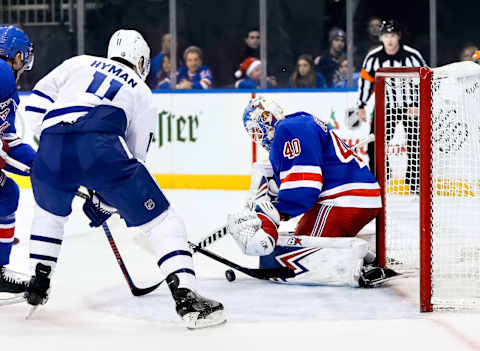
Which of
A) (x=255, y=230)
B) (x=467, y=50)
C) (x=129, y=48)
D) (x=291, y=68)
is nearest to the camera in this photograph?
(x=129, y=48)

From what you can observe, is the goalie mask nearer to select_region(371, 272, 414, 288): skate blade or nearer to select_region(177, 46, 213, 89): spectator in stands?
select_region(371, 272, 414, 288): skate blade

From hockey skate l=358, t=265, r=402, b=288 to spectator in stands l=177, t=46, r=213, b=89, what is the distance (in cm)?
424

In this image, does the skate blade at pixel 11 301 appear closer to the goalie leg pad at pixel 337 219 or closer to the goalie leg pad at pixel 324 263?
the goalie leg pad at pixel 324 263

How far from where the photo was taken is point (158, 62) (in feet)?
25.5

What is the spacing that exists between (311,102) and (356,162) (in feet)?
12.0

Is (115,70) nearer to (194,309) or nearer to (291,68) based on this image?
(194,309)

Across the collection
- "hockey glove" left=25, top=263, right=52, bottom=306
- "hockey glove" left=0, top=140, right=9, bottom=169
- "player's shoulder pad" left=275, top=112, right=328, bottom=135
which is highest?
"player's shoulder pad" left=275, top=112, right=328, bottom=135

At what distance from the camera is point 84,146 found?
2926 millimetres

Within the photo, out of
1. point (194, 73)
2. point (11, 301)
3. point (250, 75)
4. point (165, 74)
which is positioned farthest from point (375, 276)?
point (165, 74)

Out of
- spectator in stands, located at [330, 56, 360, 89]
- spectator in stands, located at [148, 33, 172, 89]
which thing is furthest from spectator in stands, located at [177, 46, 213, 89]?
spectator in stands, located at [330, 56, 360, 89]

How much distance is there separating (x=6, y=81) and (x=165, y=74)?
4262 mm

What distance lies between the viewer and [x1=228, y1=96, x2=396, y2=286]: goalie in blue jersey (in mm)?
3506

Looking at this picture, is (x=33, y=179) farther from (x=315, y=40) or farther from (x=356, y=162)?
(x=315, y=40)

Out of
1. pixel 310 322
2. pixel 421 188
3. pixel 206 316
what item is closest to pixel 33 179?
pixel 206 316
